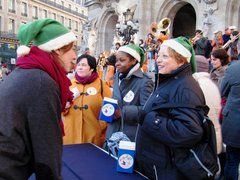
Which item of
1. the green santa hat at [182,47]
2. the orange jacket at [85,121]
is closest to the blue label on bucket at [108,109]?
the orange jacket at [85,121]

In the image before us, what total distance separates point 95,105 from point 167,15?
1801cm

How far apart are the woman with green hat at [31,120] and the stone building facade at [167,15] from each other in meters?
15.3

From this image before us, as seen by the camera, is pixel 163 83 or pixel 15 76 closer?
pixel 15 76

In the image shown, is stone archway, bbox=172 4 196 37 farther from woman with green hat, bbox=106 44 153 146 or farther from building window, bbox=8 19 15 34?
building window, bbox=8 19 15 34

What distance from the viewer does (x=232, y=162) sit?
375cm

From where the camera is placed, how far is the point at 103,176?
2.29 meters

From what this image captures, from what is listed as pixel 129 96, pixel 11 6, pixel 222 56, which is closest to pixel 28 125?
pixel 129 96

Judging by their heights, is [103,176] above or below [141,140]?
below

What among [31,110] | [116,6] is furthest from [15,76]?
[116,6]

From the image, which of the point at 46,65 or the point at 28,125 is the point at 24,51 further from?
the point at 28,125

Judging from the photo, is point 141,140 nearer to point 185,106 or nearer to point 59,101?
point 185,106

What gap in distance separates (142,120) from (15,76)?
1052 millimetres

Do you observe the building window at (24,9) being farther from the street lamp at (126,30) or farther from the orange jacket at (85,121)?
the orange jacket at (85,121)

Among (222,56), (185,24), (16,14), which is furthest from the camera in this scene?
(16,14)
